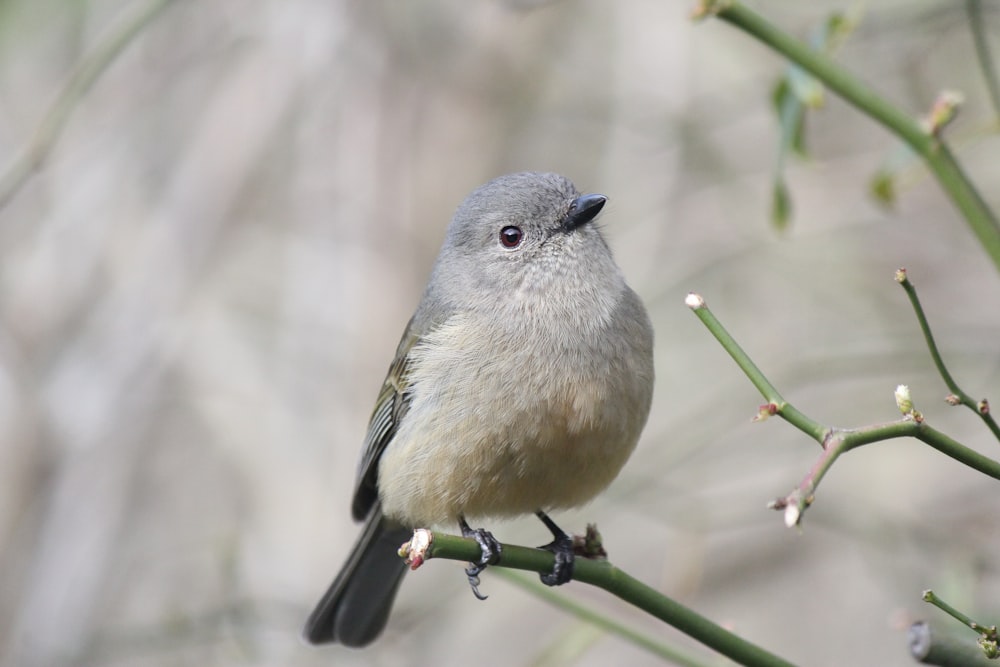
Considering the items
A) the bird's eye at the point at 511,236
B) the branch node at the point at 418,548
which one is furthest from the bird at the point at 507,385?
the branch node at the point at 418,548

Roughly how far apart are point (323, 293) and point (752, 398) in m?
2.19

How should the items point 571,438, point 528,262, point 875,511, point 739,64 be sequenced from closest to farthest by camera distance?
1. point 571,438
2. point 528,262
3. point 875,511
4. point 739,64

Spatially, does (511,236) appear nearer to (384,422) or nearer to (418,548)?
(384,422)

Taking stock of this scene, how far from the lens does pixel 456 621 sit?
5680mm

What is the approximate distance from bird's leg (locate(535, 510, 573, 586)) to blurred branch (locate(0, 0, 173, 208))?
196 cm

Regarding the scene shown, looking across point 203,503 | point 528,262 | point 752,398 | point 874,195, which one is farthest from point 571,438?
point 203,503

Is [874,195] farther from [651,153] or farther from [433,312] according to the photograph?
[651,153]

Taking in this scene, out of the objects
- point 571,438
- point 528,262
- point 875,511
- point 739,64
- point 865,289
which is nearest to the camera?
point 571,438

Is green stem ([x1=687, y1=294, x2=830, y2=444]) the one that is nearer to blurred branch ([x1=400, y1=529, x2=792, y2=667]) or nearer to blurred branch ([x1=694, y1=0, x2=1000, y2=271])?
blurred branch ([x1=400, y1=529, x2=792, y2=667])

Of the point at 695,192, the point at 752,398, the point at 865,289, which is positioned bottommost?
the point at 752,398

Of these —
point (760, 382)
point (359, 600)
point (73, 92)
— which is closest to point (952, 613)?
point (760, 382)

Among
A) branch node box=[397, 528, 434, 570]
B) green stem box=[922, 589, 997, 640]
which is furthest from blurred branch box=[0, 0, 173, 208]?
green stem box=[922, 589, 997, 640]

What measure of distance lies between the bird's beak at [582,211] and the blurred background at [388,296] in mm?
1215

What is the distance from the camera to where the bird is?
3473mm
